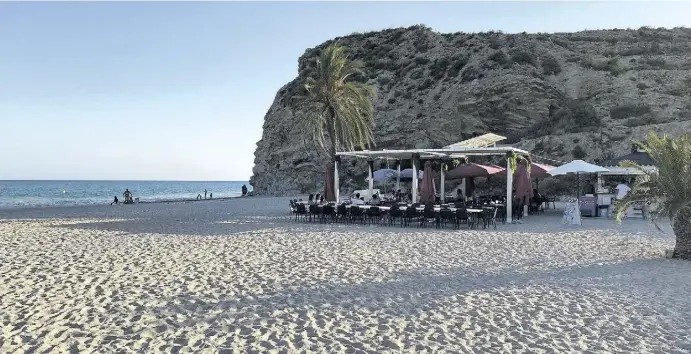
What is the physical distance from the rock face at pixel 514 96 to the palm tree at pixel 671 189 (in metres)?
21.5

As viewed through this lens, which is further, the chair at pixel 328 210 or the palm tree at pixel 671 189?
the chair at pixel 328 210

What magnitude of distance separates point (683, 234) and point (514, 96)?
3044cm

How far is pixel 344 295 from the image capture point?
22.6 ft

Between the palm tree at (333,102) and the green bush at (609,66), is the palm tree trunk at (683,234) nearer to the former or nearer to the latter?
→ the palm tree at (333,102)

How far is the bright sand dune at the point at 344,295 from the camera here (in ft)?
16.4

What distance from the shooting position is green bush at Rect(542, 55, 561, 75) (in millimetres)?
42562

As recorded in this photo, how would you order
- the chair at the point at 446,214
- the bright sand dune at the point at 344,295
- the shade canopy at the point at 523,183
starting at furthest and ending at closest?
1. the shade canopy at the point at 523,183
2. the chair at the point at 446,214
3. the bright sand dune at the point at 344,295

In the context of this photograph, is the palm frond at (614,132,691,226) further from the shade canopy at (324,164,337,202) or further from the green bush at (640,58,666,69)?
the green bush at (640,58,666,69)

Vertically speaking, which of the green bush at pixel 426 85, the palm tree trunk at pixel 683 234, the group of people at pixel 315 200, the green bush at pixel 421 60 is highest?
the green bush at pixel 421 60

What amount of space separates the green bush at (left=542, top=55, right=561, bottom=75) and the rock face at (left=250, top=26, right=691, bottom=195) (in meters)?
0.11


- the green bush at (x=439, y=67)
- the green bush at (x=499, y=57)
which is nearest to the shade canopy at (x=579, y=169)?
the green bush at (x=499, y=57)

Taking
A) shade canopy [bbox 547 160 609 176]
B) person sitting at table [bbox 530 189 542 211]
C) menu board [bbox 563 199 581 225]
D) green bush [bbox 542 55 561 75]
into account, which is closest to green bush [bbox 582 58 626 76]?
green bush [bbox 542 55 561 75]

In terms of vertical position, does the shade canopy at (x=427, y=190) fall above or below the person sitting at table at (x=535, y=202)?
above

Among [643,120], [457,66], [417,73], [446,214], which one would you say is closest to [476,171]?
[446,214]
